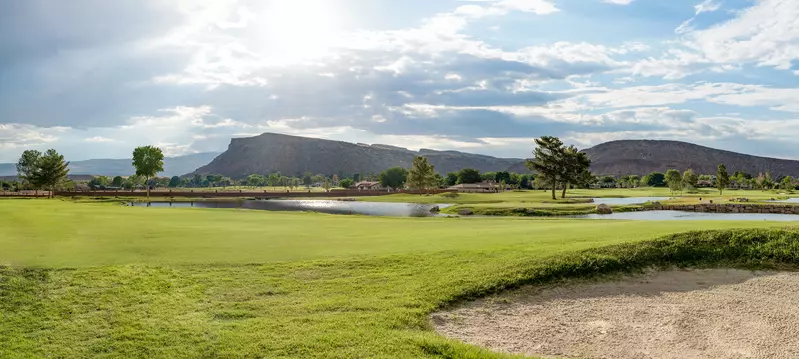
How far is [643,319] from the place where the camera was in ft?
38.7

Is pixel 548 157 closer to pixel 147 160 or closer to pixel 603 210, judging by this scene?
pixel 603 210

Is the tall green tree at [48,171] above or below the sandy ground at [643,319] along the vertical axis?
above

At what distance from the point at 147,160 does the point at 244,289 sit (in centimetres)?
11876

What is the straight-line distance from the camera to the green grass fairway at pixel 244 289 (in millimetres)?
9312

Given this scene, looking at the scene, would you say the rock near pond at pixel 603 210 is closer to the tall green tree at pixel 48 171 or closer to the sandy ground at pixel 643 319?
the sandy ground at pixel 643 319

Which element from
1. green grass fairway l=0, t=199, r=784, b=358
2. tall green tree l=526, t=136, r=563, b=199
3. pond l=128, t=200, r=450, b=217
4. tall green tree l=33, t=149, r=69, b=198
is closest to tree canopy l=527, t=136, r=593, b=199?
tall green tree l=526, t=136, r=563, b=199

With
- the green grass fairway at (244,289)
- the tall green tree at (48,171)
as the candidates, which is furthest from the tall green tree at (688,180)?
the tall green tree at (48,171)

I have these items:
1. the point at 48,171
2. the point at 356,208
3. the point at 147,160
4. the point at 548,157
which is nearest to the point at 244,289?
the point at 356,208

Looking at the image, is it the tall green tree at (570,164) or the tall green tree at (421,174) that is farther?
the tall green tree at (421,174)

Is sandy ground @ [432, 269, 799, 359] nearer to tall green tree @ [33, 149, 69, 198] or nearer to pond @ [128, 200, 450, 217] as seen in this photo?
pond @ [128, 200, 450, 217]

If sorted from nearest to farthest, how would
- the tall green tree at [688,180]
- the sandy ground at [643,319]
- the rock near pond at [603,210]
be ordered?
the sandy ground at [643,319]
the rock near pond at [603,210]
the tall green tree at [688,180]

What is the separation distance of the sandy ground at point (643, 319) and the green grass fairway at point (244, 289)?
40.0 inches

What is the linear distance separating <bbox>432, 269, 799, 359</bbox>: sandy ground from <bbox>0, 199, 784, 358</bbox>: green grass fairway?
1.02 metres

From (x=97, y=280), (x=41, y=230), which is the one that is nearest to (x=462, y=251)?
(x=97, y=280)
